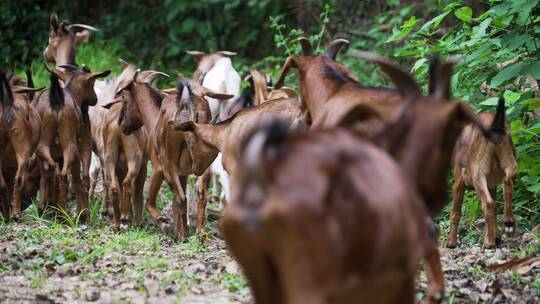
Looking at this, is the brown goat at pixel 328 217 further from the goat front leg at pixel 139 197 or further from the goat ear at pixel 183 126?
the goat front leg at pixel 139 197

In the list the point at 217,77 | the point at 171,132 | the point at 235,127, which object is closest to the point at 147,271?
the point at 235,127

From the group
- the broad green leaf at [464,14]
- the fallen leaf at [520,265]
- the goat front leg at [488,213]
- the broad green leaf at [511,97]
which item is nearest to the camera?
the fallen leaf at [520,265]

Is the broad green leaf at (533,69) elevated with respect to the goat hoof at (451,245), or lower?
elevated

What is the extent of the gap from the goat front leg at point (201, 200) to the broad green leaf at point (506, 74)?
130 inches

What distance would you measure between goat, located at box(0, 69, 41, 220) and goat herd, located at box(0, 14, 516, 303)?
2 cm

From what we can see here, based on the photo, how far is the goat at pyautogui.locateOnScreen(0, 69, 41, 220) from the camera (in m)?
10.1

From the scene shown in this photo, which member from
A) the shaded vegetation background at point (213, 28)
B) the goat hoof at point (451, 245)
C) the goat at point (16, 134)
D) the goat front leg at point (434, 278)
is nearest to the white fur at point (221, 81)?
the shaded vegetation background at point (213, 28)

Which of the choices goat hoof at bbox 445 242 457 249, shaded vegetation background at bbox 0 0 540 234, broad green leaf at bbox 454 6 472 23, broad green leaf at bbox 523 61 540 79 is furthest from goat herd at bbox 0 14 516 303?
shaded vegetation background at bbox 0 0 540 234

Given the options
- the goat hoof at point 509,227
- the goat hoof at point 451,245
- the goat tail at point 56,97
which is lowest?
the goat hoof at point 451,245

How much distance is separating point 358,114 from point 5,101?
6.04 metres

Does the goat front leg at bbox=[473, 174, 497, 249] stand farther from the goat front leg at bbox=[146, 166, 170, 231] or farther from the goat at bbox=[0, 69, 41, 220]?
the goat at bbox=[0, 69, 41, 220]

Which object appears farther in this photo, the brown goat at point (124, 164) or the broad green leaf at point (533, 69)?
the brown goat at point (124, 164)

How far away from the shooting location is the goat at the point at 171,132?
10.0 m

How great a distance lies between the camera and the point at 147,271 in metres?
7.57
